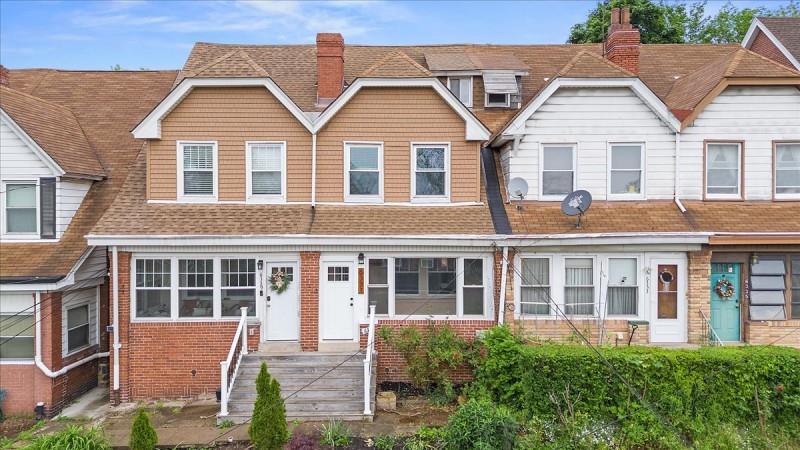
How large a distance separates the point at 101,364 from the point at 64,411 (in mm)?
1823

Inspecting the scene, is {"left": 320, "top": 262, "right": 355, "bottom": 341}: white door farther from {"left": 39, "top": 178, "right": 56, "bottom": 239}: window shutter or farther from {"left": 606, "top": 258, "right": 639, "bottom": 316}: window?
{"left": 39, "top": 178, "right": 56, "bottom": 239}: window shutter

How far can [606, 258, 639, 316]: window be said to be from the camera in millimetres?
12203

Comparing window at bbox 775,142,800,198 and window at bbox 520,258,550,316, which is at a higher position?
window at bbox 775,142,800,198

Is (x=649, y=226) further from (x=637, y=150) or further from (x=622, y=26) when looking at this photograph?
(x=622, y=26)

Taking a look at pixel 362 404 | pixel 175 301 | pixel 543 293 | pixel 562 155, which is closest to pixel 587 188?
pixel 562 155

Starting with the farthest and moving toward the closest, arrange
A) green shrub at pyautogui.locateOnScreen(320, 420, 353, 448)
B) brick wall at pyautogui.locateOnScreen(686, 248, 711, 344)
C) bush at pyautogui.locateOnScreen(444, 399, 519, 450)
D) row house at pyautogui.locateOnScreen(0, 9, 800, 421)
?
brick wall at pyautogui.locateOnScreen(686, 248, 711, 344) < row house at pyautogui.locateOnScreen(0, 9, 800, 421) < green shrub at pyautogui.locateOnScreen(320, 420, 353, 448) < bush at pyautogui.locateOnScreen(444, 399, 519, 450)

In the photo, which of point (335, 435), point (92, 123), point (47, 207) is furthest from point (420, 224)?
point (92, 123)

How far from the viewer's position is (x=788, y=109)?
12852 millimetres

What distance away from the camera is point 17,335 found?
11852 millimetres

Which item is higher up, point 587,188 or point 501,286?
point 587,188

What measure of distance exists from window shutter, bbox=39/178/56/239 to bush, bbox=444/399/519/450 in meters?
10.8

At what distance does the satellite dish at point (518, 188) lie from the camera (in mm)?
12656

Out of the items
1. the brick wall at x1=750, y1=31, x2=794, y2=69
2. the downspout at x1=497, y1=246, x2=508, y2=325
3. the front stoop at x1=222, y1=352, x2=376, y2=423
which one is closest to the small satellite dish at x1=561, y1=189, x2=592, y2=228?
the downspout at x1=497, y1=246, x2=508, y2=325

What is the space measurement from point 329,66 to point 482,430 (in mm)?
10058
